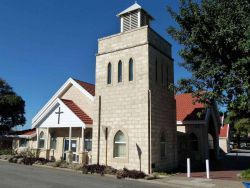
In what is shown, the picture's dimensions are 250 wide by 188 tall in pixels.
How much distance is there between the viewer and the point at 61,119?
2383 cm

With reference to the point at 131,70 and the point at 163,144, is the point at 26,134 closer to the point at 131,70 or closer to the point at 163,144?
the point at 131,70

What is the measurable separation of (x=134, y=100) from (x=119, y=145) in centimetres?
329

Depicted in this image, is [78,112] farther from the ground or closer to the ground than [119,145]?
farther from the ground

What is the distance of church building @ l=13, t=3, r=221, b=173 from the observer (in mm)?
19125

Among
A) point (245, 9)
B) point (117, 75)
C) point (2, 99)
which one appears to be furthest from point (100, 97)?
point (2, 99)

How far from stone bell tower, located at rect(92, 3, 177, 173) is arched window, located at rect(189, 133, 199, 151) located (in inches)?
184

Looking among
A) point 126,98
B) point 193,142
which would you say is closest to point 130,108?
point 126,98

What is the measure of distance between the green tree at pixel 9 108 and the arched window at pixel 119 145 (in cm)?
2001

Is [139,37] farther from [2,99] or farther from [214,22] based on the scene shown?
[2,99]

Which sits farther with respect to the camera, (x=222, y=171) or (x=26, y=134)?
(x=26, y=134)

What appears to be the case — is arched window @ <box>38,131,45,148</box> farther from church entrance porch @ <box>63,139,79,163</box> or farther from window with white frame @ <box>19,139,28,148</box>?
window with white frame @ <box>19,139,28,148</box>

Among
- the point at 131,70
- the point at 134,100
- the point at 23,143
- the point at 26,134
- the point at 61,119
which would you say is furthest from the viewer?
the point at 23,143

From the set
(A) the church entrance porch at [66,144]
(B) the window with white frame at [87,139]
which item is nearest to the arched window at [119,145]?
(A) the church entrance porch at [66,144]

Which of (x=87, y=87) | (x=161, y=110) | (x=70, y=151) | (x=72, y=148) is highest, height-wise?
(x=87, y=87)
